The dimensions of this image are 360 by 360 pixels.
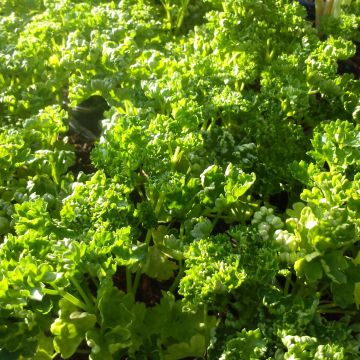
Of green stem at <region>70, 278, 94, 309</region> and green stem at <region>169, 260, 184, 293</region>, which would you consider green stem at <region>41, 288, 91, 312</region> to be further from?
green stem at <region>169, 260, 184, 293</region>

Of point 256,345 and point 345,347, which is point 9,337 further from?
point 345,347

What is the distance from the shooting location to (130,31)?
2.69 meters

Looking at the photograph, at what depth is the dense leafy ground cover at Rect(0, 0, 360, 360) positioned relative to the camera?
1508 mm

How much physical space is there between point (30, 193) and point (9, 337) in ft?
1.95

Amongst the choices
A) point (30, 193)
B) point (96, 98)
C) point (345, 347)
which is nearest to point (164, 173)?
point (30, 193)

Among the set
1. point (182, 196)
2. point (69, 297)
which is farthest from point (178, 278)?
point (69, 297)

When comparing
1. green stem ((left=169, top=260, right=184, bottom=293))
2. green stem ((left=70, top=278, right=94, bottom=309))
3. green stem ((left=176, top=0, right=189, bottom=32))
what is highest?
green stem ((left=176, top=0, right=189, bottom=32))

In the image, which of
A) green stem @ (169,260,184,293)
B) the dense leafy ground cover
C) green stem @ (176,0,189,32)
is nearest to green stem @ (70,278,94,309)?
the dense leafy ground cover

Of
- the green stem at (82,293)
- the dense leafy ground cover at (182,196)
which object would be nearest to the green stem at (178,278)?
the dense leafy ground cover at (182,196)

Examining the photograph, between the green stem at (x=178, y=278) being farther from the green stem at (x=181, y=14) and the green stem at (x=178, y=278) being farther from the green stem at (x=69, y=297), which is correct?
the green stem at (x=181, y=14)

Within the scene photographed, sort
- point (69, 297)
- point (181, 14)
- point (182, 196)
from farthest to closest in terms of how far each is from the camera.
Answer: point (181, 14), point (182, 196), point (69, 297)

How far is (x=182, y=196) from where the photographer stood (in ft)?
5.72

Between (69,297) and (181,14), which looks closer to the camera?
(69,297)

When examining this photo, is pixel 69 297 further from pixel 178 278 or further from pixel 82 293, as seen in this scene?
pixel 178 278
